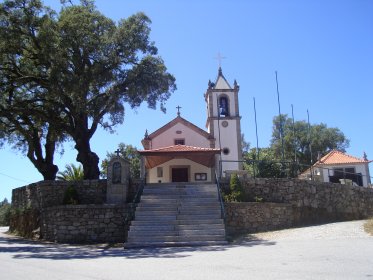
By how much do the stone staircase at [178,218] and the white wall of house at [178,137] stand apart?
12137 mm

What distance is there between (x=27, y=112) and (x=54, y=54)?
408 cm

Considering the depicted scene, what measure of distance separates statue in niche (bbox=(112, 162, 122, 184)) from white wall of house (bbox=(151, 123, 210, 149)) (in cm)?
1259

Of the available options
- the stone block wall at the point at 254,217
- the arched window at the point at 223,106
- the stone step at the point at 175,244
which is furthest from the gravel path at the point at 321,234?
the arched window at the point at 223,106

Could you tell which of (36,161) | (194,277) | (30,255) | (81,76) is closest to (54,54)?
(81,76)

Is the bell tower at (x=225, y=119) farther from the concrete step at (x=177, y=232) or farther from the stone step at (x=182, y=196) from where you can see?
the concrete step at (x=177, y=232)

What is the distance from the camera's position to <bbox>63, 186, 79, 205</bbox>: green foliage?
695 inches

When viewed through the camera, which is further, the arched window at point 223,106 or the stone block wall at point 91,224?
the arched window at point 223,106

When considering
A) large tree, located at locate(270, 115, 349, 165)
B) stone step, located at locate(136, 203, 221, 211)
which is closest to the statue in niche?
stone step, located at locate(136, 203, 221, 211)

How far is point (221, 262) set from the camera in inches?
376

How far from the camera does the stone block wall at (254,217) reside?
1694 centimetres

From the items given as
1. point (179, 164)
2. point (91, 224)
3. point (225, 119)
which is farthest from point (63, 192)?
point (225, 119)

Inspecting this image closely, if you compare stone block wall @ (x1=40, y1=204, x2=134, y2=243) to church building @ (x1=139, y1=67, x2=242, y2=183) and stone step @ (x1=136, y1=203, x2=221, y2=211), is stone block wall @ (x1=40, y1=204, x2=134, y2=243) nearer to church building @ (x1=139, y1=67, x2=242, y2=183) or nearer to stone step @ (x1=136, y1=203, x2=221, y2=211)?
stone step @ (x1=136, y1=203, x2=221, y2=211)

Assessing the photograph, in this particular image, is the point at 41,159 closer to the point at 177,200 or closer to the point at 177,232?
the point at 177,200

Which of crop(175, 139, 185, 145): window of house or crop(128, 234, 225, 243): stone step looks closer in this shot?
crop(128, 234, 225, 243): stone step
